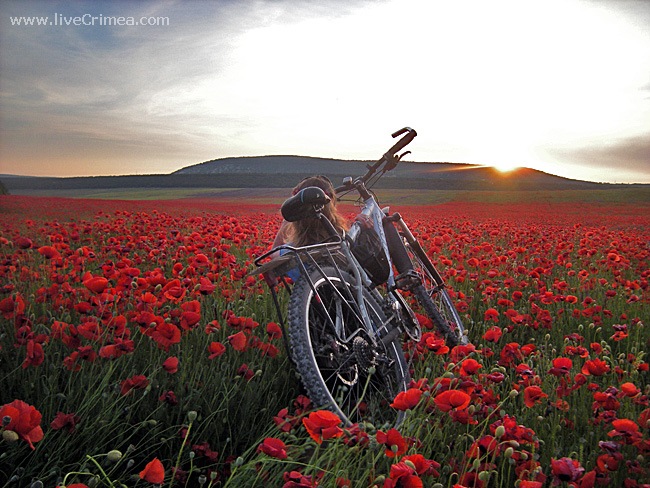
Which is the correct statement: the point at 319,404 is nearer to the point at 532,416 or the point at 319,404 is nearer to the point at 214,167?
the point at 532,416

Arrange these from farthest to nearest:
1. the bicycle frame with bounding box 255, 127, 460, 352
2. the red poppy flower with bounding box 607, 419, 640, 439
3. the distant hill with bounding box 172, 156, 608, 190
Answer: the distant hill with bounding box 172, 156, 608, 190 → the bicycle frame with bounding box 255, 127, 460, 352 → the red poppy flower with bounding box 607, 419, 640, 439

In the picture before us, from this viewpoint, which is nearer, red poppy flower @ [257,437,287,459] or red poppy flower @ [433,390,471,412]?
red poppy flower @ [257,437,287,459]

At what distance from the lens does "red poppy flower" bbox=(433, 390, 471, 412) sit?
1.72 m

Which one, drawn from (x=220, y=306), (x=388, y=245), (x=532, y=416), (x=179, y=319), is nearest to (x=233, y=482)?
(x=179, y=319)

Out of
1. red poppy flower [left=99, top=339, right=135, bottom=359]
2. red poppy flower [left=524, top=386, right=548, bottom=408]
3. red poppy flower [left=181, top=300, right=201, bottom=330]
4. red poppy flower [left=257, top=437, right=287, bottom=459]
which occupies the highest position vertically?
red poppy flower [left=181, top=300, right=201, bottom=330]

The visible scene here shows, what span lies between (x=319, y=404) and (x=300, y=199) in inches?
39.2

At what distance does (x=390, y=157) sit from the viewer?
373 centimetres

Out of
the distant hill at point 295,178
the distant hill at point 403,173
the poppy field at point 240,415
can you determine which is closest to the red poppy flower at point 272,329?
the poppy field at point 240,415

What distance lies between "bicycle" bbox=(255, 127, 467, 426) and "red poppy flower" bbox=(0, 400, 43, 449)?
1.14 metres

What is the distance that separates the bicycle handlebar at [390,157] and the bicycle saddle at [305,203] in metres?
0.92

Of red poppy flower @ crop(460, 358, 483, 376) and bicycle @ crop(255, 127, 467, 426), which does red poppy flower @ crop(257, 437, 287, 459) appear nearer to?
bicycle @ crop(255, 127, 467, 426)

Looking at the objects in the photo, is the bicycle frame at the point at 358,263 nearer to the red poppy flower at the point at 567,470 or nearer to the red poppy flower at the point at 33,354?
the red poppy flower at the point at 33,354

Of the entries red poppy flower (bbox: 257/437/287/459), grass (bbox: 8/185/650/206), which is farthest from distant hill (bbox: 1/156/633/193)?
red poppy flower (bbox: 257/437/287/459)

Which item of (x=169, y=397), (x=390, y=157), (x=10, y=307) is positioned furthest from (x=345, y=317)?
(x=10, y=307)
